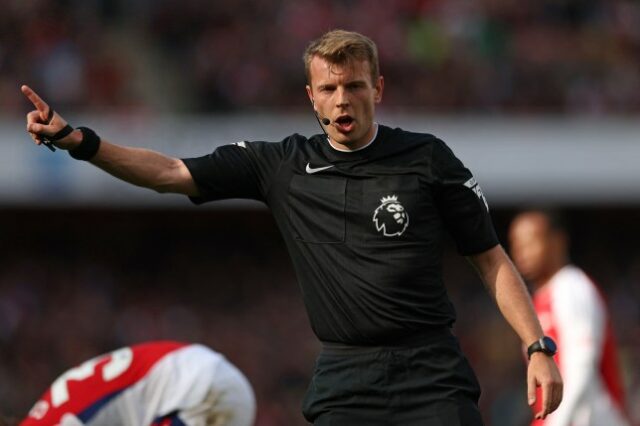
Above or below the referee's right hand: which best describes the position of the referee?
below

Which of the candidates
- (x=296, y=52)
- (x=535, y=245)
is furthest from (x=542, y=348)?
(x=296, y=52)

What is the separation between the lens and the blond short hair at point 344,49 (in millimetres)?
4938

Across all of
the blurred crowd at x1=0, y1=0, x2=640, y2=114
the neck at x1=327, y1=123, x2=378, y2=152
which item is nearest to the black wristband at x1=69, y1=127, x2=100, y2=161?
the neck at x1=327, y1=123, x2=378, y2=152

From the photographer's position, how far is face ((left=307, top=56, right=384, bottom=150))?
494cm

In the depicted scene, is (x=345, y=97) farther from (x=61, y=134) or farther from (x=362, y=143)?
(x=61, y=134)

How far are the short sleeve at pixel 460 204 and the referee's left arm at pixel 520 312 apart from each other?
6 cm

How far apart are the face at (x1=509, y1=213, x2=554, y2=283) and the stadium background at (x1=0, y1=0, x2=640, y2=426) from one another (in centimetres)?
762

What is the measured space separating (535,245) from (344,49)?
9.57 ft

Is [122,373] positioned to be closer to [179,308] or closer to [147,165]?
[147,165]

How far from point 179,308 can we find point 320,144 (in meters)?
12.8

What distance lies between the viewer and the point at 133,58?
18.0 meters

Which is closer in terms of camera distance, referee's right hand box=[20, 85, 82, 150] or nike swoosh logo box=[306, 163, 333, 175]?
referee's right hand box=[20, 85, 82, 150]

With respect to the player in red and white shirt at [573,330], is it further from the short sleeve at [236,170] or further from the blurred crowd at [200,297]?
the blurred crowd at [200,297]

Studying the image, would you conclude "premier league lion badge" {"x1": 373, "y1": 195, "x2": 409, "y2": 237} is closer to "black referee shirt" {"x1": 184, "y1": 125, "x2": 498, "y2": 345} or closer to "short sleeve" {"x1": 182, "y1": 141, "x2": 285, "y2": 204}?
"black referee shirt" {"x1": 184, "y1": 125, "x2": 498, "y2": 345}
